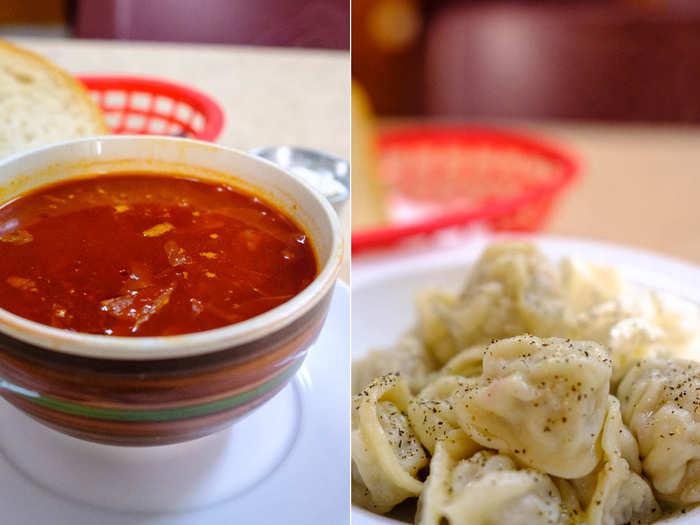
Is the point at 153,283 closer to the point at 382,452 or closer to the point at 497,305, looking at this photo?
the point at 382,452

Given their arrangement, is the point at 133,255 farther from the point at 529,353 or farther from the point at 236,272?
the point at 529,353

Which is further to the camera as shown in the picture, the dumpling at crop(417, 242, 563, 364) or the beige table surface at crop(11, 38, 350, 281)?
the beige table surface at crop(11, 38, 350, 281)

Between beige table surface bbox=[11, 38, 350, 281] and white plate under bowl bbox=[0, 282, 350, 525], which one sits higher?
beige table surface bbox=[11, 38, 350, 281]

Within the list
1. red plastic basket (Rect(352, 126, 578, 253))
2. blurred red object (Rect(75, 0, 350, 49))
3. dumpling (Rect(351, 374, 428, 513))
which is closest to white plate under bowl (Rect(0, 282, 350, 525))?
dumpling (Rect(351, 374, 428, 513))

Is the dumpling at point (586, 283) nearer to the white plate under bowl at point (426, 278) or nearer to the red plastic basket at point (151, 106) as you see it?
the white plate under bowl at point (426, 278)

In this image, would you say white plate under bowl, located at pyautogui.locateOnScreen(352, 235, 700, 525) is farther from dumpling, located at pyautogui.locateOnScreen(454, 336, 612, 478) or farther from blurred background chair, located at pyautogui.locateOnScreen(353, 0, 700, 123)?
blurred background chair, located at pyautogui.locateOnScreen(353, 0, 700, 123)

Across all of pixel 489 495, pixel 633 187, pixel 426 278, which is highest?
pixel 489 495

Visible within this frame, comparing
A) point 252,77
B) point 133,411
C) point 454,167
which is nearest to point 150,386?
point 133,411

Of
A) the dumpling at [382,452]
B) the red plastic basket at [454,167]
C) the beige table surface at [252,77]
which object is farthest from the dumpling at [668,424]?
the red plastic basket at [454,167]
